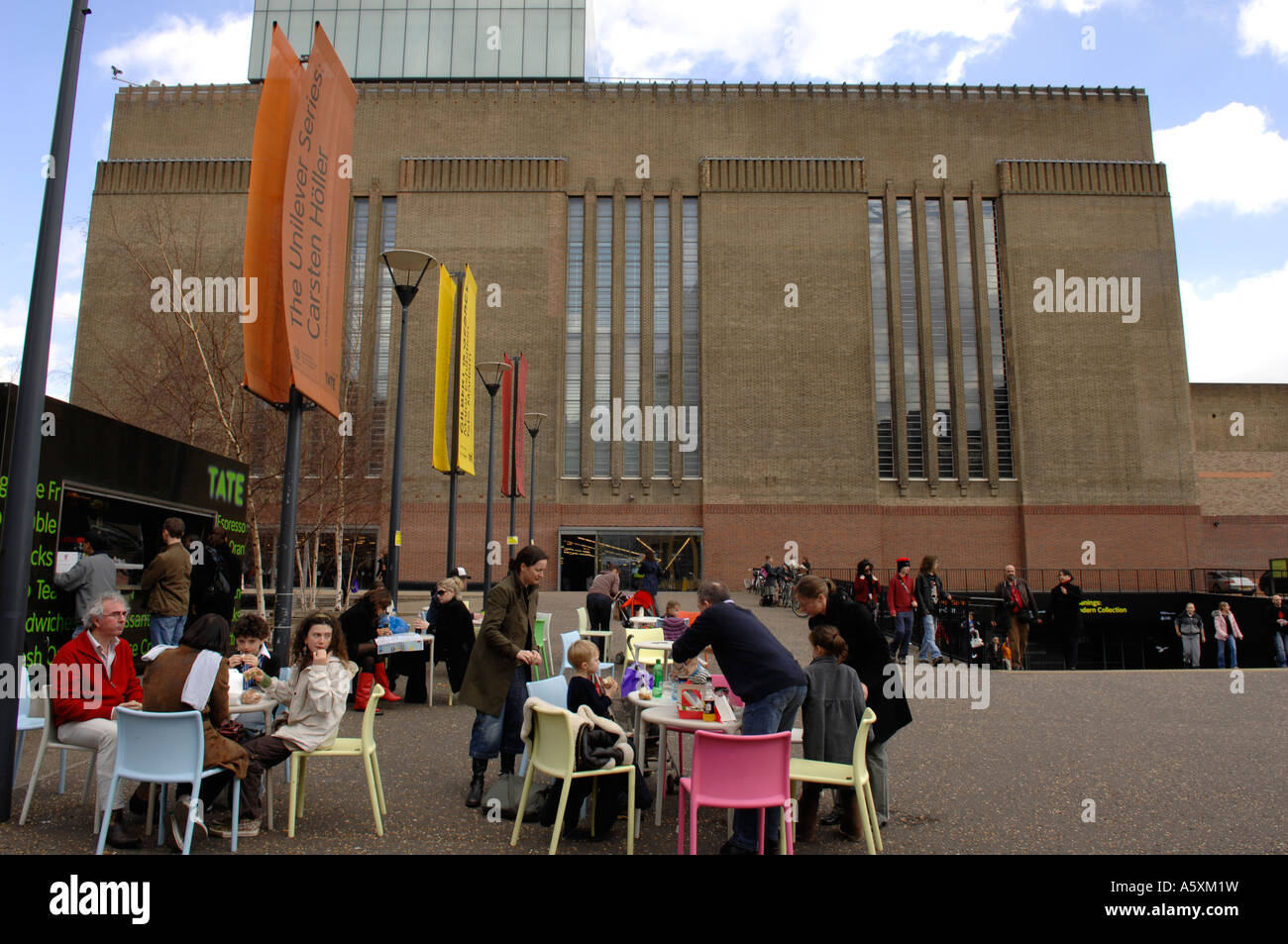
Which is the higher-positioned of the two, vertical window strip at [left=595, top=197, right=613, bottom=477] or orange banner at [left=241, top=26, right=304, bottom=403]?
vertical window strip at [left=595, top=197, right=613, bottom=477]

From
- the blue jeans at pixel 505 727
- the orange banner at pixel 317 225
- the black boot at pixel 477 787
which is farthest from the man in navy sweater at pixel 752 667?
the orange banner at pixel 317 225

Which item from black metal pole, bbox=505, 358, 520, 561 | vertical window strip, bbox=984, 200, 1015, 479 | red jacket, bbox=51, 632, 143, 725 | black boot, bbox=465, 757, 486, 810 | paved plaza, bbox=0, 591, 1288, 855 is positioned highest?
vertical window strip, bbox=984, 200, 1015, 479

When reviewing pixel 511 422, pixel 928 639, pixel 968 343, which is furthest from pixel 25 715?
pixel 968 343

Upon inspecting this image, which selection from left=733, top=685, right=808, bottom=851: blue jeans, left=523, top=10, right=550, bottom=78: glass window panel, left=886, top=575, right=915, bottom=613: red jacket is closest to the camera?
left=733, top=685, right=808, bottom=851: blue jeans

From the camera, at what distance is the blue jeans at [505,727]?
5715 mm

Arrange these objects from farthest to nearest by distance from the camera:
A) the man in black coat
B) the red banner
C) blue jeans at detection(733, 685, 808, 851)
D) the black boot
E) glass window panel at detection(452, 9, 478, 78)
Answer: glass window panel at detection(452, 9, 478, 78) < the red banner < the man in black coat < the black boot < blue jeans at detection(733, 685, 808, 851)

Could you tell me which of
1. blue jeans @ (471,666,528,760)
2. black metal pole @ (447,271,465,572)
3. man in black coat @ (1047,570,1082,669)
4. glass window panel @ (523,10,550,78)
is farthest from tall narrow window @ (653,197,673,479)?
blue jeans @ (471,666,528,760)

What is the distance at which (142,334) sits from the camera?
29.4 metres

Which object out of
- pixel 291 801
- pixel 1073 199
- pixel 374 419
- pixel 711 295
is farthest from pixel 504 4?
pixel 291 801

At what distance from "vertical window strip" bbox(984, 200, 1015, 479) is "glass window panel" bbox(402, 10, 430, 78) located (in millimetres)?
27740

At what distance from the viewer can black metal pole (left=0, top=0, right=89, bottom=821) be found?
5059mm

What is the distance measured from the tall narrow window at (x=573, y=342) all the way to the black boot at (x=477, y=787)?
2691cm

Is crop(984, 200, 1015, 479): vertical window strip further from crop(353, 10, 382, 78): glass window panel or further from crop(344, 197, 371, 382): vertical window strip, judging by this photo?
crop(353, 10, 382, 78): glass window panel

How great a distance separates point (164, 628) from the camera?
8.62 meters
